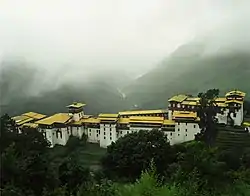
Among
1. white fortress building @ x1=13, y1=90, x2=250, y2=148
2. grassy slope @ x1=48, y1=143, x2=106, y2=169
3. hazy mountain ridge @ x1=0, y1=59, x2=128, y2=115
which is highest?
hazy mountain ridge @ x1=0, y1=59, x2=128, y2=115

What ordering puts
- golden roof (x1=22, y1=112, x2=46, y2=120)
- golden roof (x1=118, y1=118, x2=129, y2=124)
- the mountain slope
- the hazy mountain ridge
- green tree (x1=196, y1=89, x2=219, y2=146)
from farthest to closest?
the mountain slope → the hazy mountain ridge → golden roof (x1=22, y1=112, x2=46, y2=120) → golden roof (x1=118, y1=118, x2=129, y2=124) → green tree (x1=196, y1=89, x2=219, y2=146)

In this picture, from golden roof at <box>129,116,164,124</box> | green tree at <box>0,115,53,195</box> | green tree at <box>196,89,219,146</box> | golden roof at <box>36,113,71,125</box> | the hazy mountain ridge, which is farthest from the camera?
the hazy mountain ridge

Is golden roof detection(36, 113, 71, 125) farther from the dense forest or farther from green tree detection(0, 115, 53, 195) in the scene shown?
green tree detection(0, 115, 53, 195)

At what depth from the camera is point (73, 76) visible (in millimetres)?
9094

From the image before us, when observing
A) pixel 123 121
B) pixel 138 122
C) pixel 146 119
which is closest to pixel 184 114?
pixel 146 119

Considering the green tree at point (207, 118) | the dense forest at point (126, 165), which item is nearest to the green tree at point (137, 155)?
the dense forest at point (126, 165)

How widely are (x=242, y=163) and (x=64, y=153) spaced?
2637mm

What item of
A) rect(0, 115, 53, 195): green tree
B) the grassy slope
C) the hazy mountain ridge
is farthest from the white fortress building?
rect(0, 115, 53, 195): green tree

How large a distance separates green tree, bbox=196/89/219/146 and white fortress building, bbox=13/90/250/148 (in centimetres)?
9

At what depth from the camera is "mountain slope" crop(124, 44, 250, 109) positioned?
8680 millimetres

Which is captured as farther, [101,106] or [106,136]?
[101,106]

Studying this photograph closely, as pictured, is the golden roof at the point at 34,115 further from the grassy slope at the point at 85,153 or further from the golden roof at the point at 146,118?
the golden roof at the point at 146,118

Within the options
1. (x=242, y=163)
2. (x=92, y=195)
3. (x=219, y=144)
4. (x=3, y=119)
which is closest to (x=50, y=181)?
(x=92, y=195)

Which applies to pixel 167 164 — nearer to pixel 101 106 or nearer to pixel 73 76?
pixel 101 106
